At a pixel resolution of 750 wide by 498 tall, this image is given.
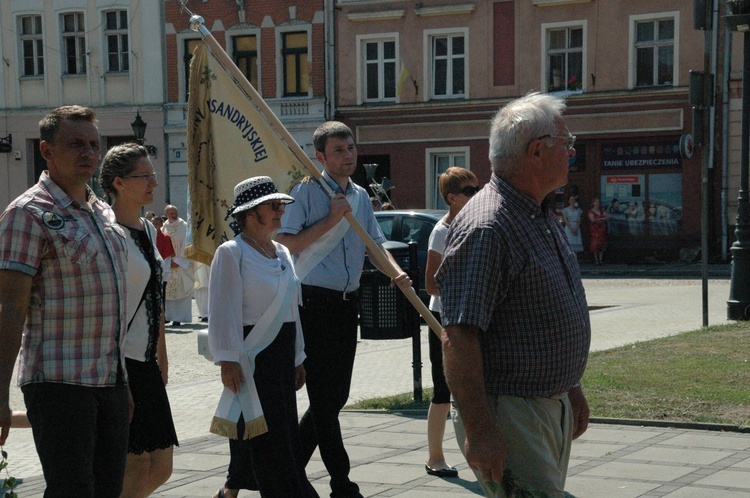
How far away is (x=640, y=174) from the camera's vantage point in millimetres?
31375

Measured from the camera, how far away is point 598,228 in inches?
1230

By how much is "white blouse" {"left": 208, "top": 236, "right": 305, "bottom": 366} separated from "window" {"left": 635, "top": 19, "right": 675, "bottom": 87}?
2743 cm

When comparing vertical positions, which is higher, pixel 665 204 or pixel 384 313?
pixel 384 313

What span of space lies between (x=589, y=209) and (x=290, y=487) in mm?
27553

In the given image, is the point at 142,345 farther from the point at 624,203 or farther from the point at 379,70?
the point at 379,70

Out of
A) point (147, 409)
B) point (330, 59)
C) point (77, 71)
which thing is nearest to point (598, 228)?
point (330, 59)

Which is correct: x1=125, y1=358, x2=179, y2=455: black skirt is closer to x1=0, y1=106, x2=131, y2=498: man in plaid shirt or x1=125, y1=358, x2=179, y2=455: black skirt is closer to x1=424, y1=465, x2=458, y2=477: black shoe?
x1=0, y1=106, x2=131, y2=498: man in plaid shirt

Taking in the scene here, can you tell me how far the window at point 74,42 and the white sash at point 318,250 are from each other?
33.8 metres

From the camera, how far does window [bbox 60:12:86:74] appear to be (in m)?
38.1

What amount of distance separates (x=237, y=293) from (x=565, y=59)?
28378 millimetres

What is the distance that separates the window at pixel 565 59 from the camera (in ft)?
106

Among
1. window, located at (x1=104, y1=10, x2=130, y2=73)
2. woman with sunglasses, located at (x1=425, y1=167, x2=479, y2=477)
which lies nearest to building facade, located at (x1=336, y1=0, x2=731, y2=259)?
window, located at (x1=104, y1=10, x2=130, y2=73)

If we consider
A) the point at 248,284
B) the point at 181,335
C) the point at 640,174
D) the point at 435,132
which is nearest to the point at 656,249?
the point at 640,174

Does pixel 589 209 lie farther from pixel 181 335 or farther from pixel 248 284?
pixel 248 284
